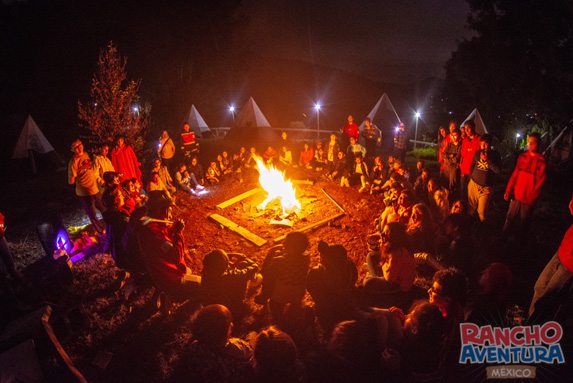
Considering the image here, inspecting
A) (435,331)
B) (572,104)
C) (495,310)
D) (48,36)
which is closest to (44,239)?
(435,331)

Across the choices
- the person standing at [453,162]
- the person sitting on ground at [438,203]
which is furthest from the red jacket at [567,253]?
the person standing at [453,162]

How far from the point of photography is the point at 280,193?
8.40m

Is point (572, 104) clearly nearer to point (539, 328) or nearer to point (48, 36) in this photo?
point (539, 328)

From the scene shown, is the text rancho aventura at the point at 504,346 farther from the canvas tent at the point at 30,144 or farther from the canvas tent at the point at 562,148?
the canvas tent at the point at 30,144

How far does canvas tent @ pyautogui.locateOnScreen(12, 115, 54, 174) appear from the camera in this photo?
41.0 ft

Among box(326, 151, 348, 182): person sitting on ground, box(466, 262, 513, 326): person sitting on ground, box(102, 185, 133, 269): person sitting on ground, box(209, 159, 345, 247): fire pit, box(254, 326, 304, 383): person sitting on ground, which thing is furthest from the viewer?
box(326, 151, 348, 182): person sitting on ground

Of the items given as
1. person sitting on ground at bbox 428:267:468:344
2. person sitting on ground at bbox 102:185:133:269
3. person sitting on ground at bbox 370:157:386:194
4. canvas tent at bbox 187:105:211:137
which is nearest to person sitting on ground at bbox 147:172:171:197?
person sitting on ground at bbox 102:185:133:269

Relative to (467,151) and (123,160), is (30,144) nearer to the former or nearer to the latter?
(123,160)

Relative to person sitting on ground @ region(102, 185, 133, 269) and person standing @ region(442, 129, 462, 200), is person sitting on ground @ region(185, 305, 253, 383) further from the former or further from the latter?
person standing @ region(442, 129, 462, 200)

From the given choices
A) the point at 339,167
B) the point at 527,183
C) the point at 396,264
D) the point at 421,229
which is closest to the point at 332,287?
the point at 396,264

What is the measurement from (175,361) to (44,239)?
10.5 feet

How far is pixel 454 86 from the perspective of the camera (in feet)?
75.7

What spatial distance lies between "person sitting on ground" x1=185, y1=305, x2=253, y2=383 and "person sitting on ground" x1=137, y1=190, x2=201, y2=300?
1.09 meters

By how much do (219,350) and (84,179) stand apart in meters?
5.33
